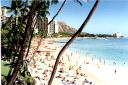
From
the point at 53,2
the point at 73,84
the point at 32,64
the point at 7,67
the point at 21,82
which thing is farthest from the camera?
the point at 32,64

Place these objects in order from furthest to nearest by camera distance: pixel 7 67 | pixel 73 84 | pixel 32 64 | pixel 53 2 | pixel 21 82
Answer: pixel 32 64
pixel 73 84
pixel 7 67
pixel 21 82
pixel 53 2

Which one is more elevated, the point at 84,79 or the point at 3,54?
the point at 3,54

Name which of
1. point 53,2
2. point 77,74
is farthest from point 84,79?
point 53,2

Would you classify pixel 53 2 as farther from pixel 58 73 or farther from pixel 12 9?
pixel 58 73

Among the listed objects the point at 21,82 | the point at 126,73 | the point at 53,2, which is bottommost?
the point at 126,73

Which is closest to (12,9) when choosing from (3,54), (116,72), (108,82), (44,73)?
(3,54)

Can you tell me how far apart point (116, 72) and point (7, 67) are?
20098 mm

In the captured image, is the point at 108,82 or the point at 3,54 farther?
the point at 108,82

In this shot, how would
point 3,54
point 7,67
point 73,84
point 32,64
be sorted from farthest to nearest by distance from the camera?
point 32,64, point 3,54, point 73,84, point 7,67

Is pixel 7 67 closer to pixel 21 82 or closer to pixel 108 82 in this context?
pixel 21 82

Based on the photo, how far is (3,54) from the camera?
27.6m

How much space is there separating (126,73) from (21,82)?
70.6ft

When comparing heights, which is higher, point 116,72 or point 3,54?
point 3,54

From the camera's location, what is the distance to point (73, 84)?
25734 mm
